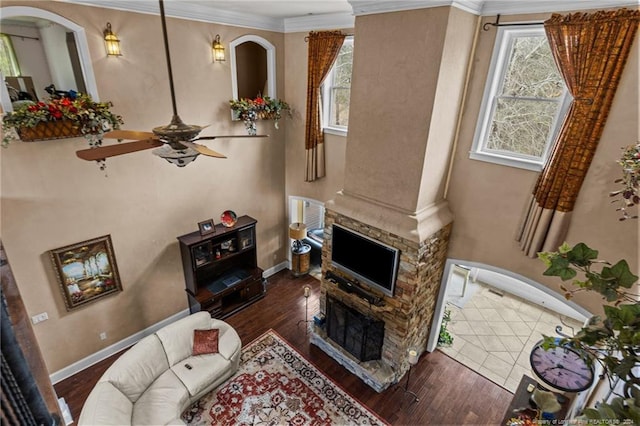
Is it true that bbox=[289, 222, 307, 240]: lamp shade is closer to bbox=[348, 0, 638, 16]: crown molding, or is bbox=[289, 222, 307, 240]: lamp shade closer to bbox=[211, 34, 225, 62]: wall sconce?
bbox=[211, 34, 225, 62]: wall sconce

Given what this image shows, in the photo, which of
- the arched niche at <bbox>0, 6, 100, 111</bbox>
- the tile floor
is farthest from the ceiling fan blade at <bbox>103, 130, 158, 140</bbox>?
the tile floor

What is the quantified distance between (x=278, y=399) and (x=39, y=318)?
11.6ft

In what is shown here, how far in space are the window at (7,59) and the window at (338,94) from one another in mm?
4192

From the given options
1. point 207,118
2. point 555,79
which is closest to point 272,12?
point 207,118

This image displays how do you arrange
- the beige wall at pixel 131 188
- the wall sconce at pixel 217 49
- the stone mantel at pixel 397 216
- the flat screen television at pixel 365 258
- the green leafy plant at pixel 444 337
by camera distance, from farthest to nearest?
the green leafy plant at pixel 444 337 → the wall sconce at pixel 217 49 → the flat screen television at pixel 365 258 → the stone mantel at pixel 397 216 → the beige wall at pixel 131 188

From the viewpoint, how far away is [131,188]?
5102mm

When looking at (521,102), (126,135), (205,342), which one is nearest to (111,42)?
(126,135)

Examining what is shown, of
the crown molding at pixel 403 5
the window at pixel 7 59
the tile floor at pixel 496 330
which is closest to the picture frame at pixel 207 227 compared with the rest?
the window at pixel 7 59

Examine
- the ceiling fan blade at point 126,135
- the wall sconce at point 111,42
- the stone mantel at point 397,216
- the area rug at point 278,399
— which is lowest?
the area rug at point 278,399

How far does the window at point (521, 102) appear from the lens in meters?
4.02

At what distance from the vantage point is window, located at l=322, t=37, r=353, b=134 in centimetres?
580

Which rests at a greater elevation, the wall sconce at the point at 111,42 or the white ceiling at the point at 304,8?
the white ceiling at the point at 304,8

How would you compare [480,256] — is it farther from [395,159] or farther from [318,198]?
[318,198]

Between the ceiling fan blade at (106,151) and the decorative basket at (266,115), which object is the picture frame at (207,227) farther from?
the ceiling fan blade at (106,151)
